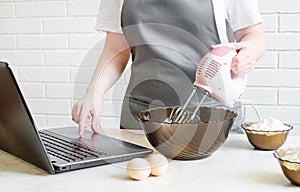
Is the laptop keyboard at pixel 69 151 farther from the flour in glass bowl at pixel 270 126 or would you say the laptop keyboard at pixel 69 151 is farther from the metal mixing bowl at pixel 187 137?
the flour in glass bowl at pixel 270 126

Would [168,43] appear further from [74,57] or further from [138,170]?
[74,57]

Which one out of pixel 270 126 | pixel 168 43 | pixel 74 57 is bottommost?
pixel 74 57

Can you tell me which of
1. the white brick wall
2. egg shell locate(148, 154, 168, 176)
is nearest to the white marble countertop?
egg shell locate(148, 154, 168, 176)

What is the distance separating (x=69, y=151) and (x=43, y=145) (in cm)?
14

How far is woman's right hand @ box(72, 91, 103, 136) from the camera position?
1.21 m

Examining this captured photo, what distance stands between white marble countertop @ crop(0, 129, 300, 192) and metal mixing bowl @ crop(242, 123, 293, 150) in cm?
3

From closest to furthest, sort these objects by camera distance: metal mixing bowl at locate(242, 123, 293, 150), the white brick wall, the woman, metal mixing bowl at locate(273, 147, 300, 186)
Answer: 1. metal mixing bowl at locate(273, 147, 300, 186)
2. metal mixing bowl at locate(242, 123, 293, 150)
3. the woman
4. the white brick wall

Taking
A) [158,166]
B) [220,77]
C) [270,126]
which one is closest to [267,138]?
[270,126]

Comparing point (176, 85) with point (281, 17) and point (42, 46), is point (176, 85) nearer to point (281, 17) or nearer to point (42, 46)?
point (281, 17)

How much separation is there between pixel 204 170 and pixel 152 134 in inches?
5.3

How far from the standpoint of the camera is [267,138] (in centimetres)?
103

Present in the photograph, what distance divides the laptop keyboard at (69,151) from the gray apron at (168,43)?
1.11 feet

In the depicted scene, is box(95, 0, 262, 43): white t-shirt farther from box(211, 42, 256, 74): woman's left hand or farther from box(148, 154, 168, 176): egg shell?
box(148, 154, 168, 176): egg shell

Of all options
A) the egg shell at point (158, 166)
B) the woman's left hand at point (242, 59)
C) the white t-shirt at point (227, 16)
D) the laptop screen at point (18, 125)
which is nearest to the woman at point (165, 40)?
the white t-shirt at point (227, 16)
